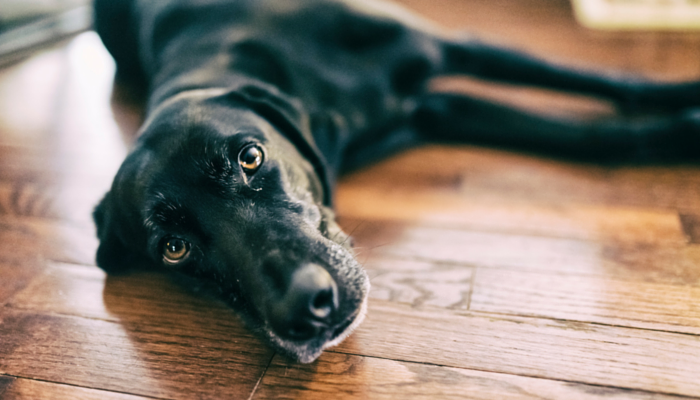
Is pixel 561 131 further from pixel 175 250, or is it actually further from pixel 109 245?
pixel 109 245

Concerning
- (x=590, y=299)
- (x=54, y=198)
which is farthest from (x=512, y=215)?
(x=54, y=198)

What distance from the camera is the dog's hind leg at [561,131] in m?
1.72

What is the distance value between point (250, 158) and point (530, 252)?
83 cm

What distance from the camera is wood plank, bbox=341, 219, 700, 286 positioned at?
4.43 feet

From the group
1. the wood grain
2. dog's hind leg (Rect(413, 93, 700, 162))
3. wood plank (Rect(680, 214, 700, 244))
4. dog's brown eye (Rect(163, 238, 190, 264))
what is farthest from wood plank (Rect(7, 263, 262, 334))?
wood plank (Rect(680, 214, 700, 244))

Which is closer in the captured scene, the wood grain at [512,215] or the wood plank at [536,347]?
the wood plank at [536,347]

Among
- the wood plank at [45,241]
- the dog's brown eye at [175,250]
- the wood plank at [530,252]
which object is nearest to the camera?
the dog's brown eye at [175,250]

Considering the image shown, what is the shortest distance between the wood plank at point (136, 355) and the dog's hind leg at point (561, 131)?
1.17 m

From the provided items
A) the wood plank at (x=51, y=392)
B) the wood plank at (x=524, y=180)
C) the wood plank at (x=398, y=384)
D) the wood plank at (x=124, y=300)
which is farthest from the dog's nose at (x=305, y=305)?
the wood plank at (x=524, y=180)

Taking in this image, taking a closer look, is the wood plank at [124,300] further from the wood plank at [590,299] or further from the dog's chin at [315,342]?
the wood plank at [590,299]

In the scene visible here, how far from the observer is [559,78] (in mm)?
1972

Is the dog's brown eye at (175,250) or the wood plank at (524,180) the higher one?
the wood plank at (524,180)

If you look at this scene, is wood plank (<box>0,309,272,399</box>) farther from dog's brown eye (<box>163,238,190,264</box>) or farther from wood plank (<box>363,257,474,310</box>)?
wood plank (<box>363,257,474,310</box>)

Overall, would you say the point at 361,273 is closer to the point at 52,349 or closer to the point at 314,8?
the point at 52,349
